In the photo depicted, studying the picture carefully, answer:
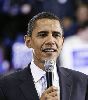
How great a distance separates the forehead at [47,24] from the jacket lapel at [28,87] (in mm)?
267

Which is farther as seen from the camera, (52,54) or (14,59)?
(14,59)

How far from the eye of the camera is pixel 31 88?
215cm

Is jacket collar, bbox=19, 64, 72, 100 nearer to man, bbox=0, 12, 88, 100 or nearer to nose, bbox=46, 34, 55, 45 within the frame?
man, bbox=0, 12, 88, 100

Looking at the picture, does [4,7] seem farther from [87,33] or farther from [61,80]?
[61,80]

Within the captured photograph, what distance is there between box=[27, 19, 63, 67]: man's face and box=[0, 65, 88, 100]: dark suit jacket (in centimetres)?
14

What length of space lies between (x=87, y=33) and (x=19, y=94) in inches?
139

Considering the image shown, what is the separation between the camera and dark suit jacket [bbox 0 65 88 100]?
2.12 m

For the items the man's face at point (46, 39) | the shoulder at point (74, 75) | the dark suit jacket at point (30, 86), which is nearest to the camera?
the man's face at point (46, 39)

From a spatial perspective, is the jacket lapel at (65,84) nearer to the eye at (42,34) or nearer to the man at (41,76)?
the man at (41,76)

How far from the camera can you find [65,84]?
7.11 ft

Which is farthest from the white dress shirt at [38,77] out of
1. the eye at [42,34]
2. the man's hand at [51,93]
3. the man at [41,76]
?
the man's hand at [51,93]

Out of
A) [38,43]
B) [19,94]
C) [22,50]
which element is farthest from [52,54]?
[22,50]

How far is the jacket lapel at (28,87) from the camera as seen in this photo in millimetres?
→ 2121

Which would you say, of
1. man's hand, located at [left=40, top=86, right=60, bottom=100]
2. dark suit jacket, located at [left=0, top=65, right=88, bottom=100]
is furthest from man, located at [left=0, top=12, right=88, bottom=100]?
man's hand, located at [left=40, top=86, right=60, bottom=100]
